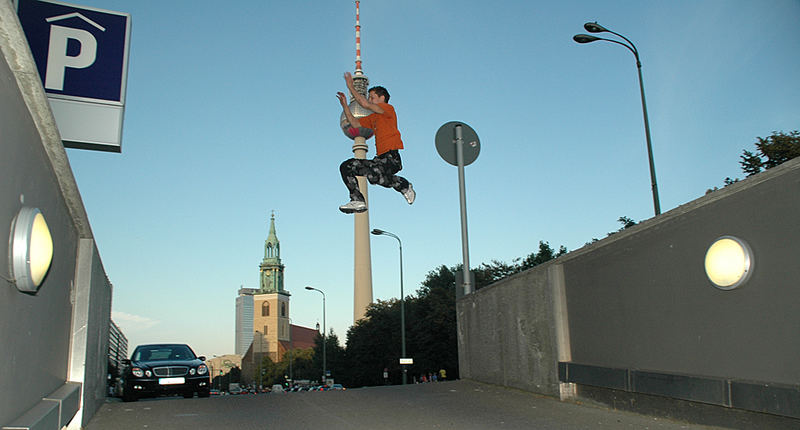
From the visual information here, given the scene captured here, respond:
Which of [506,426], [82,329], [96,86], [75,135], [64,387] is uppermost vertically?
[96,86]

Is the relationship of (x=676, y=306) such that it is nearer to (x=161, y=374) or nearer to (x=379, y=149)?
(x=379, y=149)

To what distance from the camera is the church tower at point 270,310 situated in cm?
15525

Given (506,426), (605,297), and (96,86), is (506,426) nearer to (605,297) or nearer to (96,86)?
(605,297)

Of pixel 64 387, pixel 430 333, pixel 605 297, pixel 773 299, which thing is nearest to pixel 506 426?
pixel 605 297

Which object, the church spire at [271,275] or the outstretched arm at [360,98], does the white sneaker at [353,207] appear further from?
the church spire at [271,275]

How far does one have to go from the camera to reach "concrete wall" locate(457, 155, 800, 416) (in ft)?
16.5

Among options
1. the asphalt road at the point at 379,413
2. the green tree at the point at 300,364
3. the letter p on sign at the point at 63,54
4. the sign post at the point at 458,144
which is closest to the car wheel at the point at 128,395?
the asphalt road at the point at 379,413

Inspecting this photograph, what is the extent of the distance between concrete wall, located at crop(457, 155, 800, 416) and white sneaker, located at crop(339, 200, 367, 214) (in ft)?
10.1

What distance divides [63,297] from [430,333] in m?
40.1

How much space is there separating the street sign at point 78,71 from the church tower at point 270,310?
14189 centimetres

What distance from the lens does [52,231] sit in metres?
4.85

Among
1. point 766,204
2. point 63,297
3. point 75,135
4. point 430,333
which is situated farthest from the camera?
point 430,333

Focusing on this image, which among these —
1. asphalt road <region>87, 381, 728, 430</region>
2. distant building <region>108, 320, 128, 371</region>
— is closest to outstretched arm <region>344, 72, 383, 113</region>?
asphalt road <region>87, 381, 728, 430</region>

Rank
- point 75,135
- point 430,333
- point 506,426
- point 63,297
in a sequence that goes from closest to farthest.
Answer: point 63,297 < point 506,426 < point 75,135 < point 430,333
